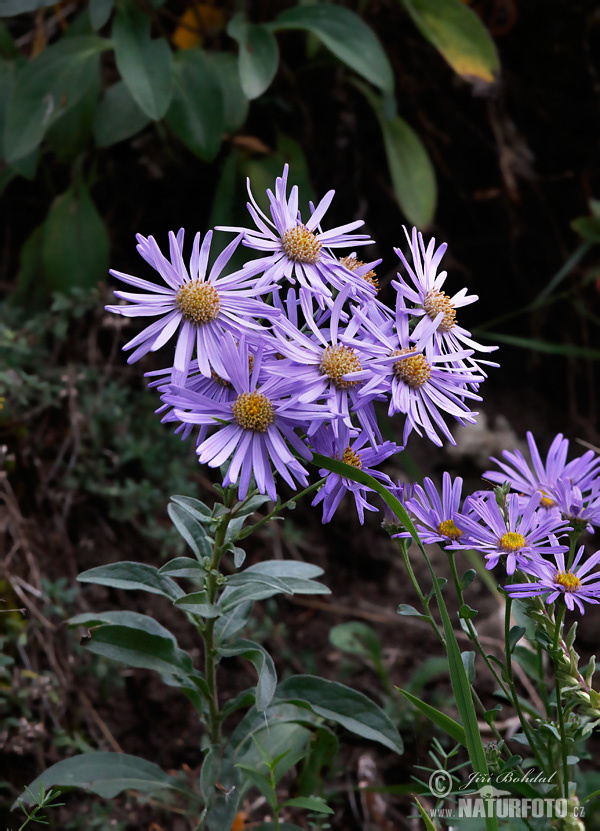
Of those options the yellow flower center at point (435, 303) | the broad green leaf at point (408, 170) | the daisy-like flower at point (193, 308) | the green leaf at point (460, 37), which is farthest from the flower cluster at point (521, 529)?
the green leaf at point (460, 37)

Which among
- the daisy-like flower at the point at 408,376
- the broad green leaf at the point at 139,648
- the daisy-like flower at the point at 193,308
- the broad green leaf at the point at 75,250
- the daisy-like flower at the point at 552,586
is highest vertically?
the broad green leaf at the point at 75,250

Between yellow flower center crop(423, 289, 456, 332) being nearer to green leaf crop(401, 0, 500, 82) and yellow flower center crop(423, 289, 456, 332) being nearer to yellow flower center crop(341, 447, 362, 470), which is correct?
yellow flower center crop(341, 447, 362, 470)

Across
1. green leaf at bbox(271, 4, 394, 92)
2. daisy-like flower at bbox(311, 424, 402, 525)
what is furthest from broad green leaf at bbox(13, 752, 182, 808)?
green leaf at bbox(271, 4, 394, 92)

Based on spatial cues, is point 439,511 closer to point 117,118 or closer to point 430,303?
point 430,303

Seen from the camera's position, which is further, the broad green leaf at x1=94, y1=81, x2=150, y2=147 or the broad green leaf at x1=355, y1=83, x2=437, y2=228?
the broad green leaf at x1=355, y1=83, x2=437, y2=228

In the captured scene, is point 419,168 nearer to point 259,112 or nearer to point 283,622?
point 259,112

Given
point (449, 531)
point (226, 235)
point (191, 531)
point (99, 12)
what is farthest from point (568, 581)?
point (99, 12)

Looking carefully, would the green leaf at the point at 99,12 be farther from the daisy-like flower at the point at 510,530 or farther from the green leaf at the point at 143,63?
the daisy-like flower at the point at 510,530
